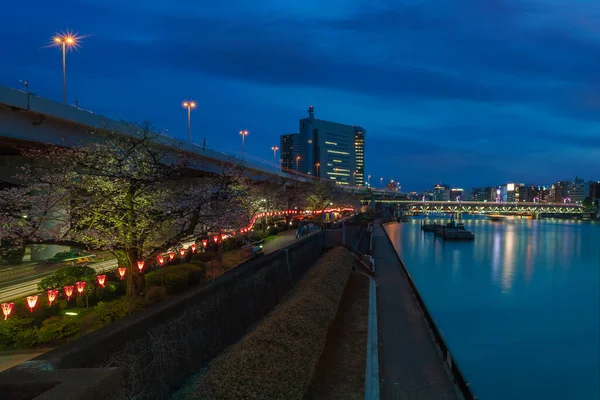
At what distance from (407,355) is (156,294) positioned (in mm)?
9097

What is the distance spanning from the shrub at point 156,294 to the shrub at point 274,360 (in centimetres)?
528

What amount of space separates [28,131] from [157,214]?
272 inches

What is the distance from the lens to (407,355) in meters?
13.2

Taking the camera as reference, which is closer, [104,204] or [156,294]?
[104,204]

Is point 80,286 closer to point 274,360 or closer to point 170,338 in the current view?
point 170,338

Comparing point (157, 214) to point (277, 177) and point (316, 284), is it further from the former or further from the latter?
point (277, 177)

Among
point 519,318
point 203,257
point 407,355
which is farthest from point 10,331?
point 519,318

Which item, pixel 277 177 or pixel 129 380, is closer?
pixel 129 380

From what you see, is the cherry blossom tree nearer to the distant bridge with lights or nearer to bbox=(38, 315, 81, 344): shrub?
bbox=(38, 315, 81, 344): shrub

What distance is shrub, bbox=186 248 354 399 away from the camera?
6.32m

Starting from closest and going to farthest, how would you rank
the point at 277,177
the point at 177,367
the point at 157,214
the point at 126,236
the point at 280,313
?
the point at 177,367 < the point at 280,313 < the point at 126,236 < the point at 157,214 < the point at 277,177

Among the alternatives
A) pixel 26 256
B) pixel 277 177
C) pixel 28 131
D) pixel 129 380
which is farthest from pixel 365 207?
pixel 129 380

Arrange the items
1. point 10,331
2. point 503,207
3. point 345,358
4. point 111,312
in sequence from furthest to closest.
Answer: point 503,207
point 111,312
point 345,358
point 10,331

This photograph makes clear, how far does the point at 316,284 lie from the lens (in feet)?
47.8
